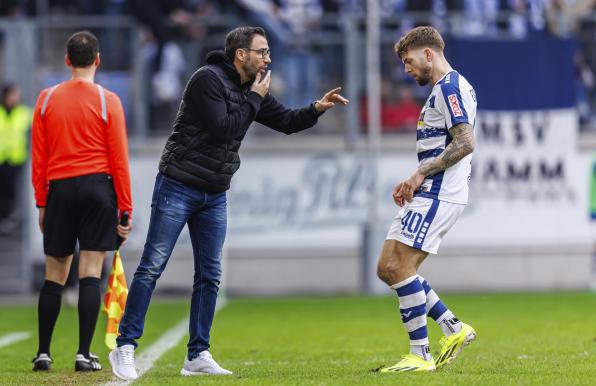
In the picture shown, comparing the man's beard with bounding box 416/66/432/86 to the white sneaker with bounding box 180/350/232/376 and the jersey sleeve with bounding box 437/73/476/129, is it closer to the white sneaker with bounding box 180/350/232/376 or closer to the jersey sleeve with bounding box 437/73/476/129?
the jersey sleeve with bounding box 437/73/476/129

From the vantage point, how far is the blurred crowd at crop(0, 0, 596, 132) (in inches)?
783

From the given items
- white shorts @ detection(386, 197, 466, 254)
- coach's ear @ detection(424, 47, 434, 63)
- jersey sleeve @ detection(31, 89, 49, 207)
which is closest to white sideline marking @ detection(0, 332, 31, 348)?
jersey sleeve @ detection(31, 89, 49, 207)

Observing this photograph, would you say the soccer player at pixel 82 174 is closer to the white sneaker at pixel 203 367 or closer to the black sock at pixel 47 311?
the black sock at pixel 47 311

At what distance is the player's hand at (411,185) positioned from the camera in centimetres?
812

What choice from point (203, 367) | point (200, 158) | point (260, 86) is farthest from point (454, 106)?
point (203, 367)

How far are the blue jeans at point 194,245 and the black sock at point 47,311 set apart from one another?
Answer: 0.97 meters

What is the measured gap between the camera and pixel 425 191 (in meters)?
8.22

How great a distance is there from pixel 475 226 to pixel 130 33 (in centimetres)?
586

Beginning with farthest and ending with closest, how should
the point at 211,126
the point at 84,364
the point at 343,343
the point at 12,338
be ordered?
the point at 12,338
the point at 343,343
the point at 84,364
the point at 211,126

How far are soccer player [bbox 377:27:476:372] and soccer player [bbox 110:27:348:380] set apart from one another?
0.97 metres

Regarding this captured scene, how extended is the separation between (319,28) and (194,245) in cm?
1201

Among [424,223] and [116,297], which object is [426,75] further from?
[116,297]

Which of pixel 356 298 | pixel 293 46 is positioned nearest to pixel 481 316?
pixel 356 298

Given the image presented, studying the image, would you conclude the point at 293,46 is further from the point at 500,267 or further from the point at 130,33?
the point at 500,267
